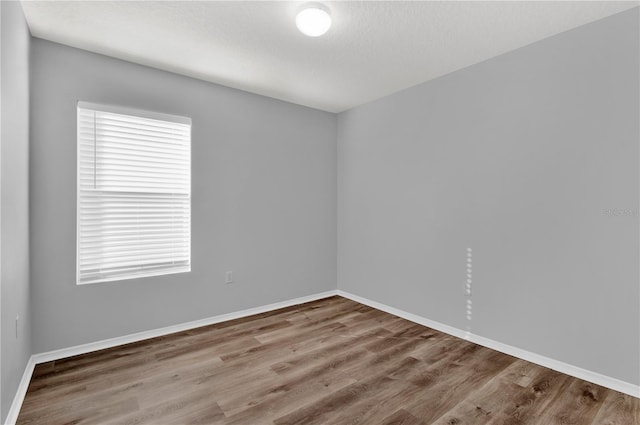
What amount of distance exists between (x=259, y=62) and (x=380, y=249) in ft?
8.28

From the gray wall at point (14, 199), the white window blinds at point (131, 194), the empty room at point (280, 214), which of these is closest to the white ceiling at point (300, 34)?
the empty room at point (280, 214)

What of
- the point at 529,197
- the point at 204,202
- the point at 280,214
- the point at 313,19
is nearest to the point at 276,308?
the point at 280,214

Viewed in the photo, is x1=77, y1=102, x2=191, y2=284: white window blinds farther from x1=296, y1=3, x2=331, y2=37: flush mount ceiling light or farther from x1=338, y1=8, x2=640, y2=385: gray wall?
x1=338, y1=8, x2=640, y2=385: gray wall

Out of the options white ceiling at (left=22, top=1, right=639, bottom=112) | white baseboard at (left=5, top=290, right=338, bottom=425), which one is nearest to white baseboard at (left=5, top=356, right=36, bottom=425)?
white baseboard at (left=5, top=290, right=338, bottom=425)

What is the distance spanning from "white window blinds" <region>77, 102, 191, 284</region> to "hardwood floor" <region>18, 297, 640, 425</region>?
2.52ft

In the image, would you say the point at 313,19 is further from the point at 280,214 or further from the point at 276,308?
the point at 276,308

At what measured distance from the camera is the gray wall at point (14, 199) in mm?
1717

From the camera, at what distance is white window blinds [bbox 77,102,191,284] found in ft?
8.98

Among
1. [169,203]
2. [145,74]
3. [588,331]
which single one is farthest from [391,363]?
[145,74]

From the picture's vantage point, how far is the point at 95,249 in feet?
9.11

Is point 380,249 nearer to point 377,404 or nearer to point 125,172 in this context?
point 377,404

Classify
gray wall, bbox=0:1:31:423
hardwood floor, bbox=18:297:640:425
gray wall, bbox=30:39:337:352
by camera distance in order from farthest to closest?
gray wall, bbox=30:39:337:352 → hardwood floor, bbox=18:297:640:425 → gray wall, bbox=0:1:31:423

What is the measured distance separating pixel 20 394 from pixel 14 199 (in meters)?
1.27

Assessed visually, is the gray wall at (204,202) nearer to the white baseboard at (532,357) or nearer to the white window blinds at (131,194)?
the white window blinds at (131,194)
